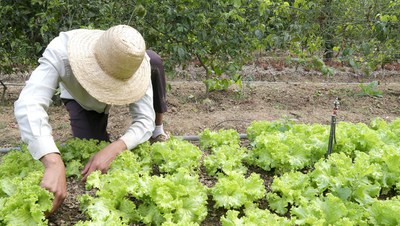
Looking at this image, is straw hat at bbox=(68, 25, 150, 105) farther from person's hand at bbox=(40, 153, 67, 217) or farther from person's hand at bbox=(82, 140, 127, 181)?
person's hand at bbox=(40, 153, 67, 217)

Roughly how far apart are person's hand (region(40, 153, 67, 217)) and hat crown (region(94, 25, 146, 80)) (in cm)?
64

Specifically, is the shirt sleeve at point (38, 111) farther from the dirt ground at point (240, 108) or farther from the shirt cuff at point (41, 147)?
the dirt ground at point (240, 108)

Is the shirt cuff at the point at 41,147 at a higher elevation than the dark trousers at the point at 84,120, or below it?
higher

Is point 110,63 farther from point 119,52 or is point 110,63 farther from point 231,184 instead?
point 231,184

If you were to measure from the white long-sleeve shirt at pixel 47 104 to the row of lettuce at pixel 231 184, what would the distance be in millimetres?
180

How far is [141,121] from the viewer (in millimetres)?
3186

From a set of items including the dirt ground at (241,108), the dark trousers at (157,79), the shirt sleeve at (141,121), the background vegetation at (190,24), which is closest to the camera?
the shirt sleeve at (141,121)

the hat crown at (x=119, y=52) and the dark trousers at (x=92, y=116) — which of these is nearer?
the hat crown at (x=119, y=52)

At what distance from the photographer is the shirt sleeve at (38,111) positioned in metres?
2.56

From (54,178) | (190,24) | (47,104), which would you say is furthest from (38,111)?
(190,24)

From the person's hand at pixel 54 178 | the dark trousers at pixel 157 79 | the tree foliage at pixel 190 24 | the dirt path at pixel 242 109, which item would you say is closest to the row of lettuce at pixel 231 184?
the person's hand at pixel 54 178

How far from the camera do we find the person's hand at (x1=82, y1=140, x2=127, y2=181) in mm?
2896

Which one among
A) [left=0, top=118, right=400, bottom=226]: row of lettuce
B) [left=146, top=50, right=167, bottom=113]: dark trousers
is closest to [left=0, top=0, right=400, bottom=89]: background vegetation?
[left=146, top=50, right=167, bottom=113]: dark trousers

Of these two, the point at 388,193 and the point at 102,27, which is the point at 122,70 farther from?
the point at 102,27
